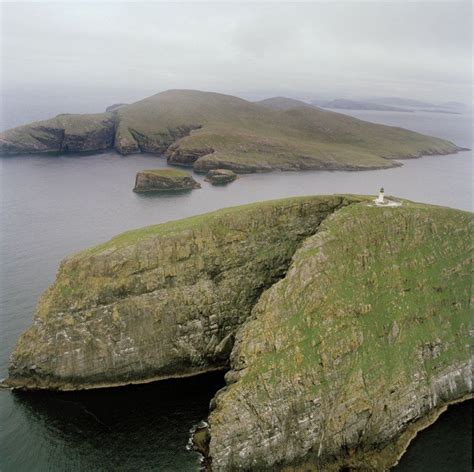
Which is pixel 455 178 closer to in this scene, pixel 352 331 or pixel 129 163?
pixel 129 163

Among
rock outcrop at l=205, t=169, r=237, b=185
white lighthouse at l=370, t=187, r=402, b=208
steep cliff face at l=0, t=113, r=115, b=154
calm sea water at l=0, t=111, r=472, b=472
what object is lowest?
calm sea water at l=0, t=111, r=472, b=472

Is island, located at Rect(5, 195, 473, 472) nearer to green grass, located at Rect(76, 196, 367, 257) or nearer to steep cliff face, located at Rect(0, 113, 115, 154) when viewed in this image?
green grass, located at Rect(76, 196, 367, 257)

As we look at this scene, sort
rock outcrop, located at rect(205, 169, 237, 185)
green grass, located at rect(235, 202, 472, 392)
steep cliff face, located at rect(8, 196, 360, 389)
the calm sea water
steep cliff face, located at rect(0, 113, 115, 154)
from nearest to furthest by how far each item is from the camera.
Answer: the calm sea water
green grass, located at rect(235, 202, 472, 392)
steep cliff face, located at rect(8, 196, 360, 389)
rock outcrop, located at rect(205, 169, 237, 185)
steep cliff face, located at rect(0, 113, 115, 154)

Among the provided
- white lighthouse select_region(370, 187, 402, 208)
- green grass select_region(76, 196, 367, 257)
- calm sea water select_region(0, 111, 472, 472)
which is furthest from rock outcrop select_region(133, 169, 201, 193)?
white lighthouse select_region(370, 187, 402, 208)

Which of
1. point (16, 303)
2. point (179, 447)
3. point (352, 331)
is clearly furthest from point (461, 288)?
point (16, 303)

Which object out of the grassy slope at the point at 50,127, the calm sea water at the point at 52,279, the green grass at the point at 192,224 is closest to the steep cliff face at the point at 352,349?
the calm sea water at the point at 52,279

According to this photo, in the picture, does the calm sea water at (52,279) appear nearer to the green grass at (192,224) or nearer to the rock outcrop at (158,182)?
the rock outcrop at (158,182)
